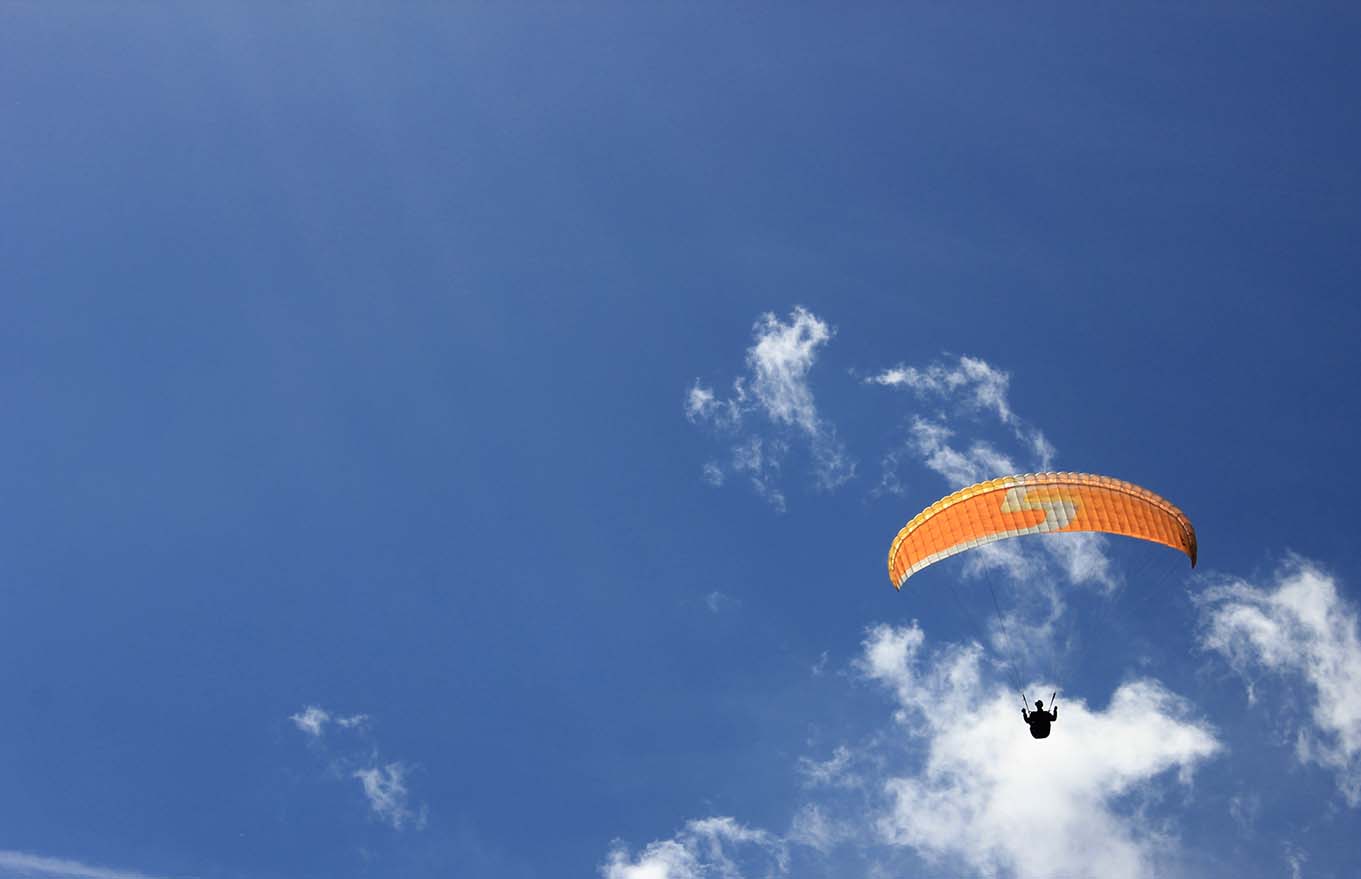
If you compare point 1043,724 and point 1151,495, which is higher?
point 1151,495

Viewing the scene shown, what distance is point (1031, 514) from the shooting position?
6644 cm

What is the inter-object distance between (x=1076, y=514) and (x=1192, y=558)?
4874 mm

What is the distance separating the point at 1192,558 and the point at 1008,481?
7736mm

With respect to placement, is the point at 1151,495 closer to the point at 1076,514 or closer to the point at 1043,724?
the point at 1076,514

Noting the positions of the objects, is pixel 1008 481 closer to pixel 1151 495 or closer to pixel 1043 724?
pixel 1151 495

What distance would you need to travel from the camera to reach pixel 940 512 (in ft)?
218

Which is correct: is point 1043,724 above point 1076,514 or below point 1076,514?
below

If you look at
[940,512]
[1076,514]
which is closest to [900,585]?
[940,512]

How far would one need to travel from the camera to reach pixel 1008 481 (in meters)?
65.9

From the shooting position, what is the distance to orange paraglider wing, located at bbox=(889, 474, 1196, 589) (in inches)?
2581

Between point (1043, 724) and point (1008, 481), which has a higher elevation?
point (1008, 481)

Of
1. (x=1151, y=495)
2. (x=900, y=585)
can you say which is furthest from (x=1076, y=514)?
(x=900, y=585)

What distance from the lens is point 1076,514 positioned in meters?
66.6

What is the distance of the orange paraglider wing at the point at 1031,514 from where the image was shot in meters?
65.6
